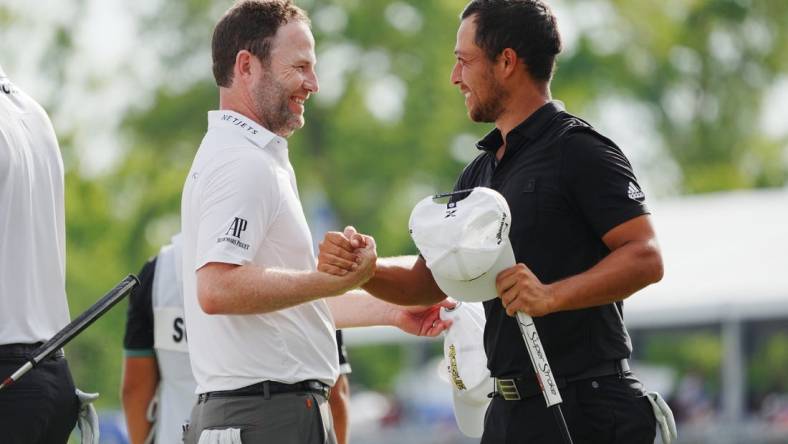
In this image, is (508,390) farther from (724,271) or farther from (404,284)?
(724,271)

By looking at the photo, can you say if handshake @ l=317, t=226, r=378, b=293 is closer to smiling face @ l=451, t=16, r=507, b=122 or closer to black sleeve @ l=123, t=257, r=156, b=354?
smiling face @ l=451, t=16, r=507, b=122

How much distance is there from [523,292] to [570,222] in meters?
0.35

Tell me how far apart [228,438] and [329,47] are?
2942 cm

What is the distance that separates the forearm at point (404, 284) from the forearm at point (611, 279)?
0.84m

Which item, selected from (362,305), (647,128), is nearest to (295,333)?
(362,305)

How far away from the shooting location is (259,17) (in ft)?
17.2

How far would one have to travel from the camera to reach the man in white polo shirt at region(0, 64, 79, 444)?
4895 millimetres

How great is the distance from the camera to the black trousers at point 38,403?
15.9ft

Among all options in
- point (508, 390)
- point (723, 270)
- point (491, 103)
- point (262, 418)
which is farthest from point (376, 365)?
point (262, 418)

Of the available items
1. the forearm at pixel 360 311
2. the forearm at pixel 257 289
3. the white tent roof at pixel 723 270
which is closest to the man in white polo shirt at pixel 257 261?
the forearm at pixel 257 289

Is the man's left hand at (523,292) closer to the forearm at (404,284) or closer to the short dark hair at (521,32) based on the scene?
the forearm at (404,284)

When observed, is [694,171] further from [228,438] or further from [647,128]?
[228,438]

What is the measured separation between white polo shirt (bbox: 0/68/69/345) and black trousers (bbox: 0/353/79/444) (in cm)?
10

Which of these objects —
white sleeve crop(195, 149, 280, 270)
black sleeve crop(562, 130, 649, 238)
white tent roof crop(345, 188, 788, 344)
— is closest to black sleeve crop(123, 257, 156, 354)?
white sleeve crop(195, 149, 280, 270)
